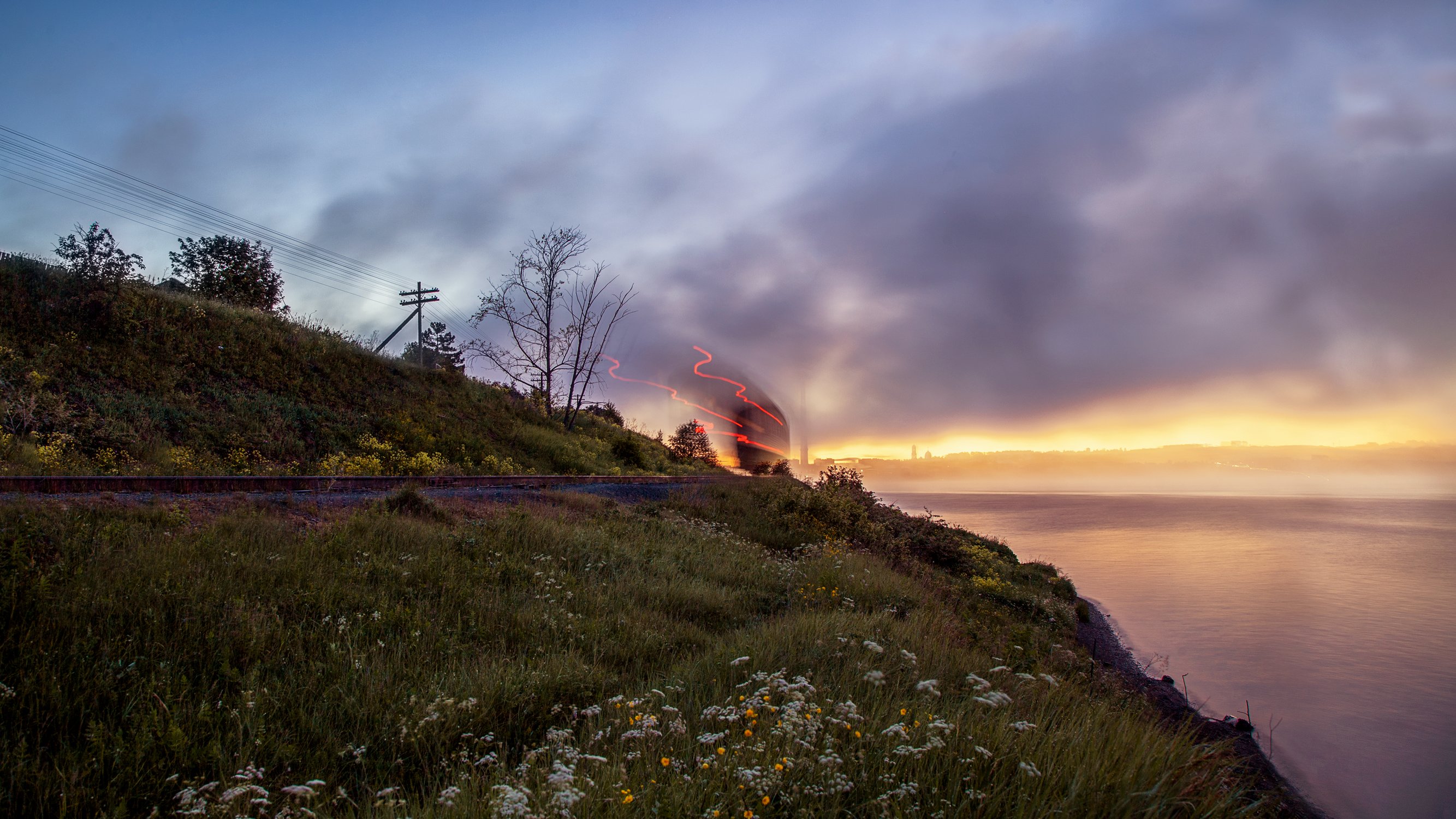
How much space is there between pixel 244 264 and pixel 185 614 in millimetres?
44267

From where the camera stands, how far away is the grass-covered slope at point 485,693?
106 inches

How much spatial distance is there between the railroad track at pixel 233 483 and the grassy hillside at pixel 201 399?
2746 mm

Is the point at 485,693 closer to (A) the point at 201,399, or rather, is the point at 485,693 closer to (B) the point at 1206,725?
(B) the point at 1206,725

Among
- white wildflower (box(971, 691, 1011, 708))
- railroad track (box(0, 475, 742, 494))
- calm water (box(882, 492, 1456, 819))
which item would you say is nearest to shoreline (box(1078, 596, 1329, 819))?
calm water (box(882, 492, 1456, 819))

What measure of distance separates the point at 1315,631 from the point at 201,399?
30.5 m

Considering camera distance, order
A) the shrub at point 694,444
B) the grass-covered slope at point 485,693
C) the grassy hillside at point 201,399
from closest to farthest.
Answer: the grass-covered slope at point 485,693
the grassy hillside at point 201,399
the shrub at point 694,444

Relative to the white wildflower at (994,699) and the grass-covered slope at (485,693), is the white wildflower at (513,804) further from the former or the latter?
the white wildflower at (994,699)

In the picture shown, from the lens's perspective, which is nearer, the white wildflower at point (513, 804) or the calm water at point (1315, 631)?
the white wildflower at point (513, 804)

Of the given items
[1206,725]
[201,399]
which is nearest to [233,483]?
[201,399]

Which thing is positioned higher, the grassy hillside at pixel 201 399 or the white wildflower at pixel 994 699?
the grassy hillside at pixel 201 399

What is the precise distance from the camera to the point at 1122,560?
3212 centimetres

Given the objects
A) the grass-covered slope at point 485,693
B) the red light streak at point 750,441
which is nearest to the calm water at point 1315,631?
the grass-covered slope at point 485,693

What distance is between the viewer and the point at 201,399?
46.3 ft

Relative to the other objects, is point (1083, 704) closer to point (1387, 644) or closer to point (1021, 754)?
point (1021, 754)
